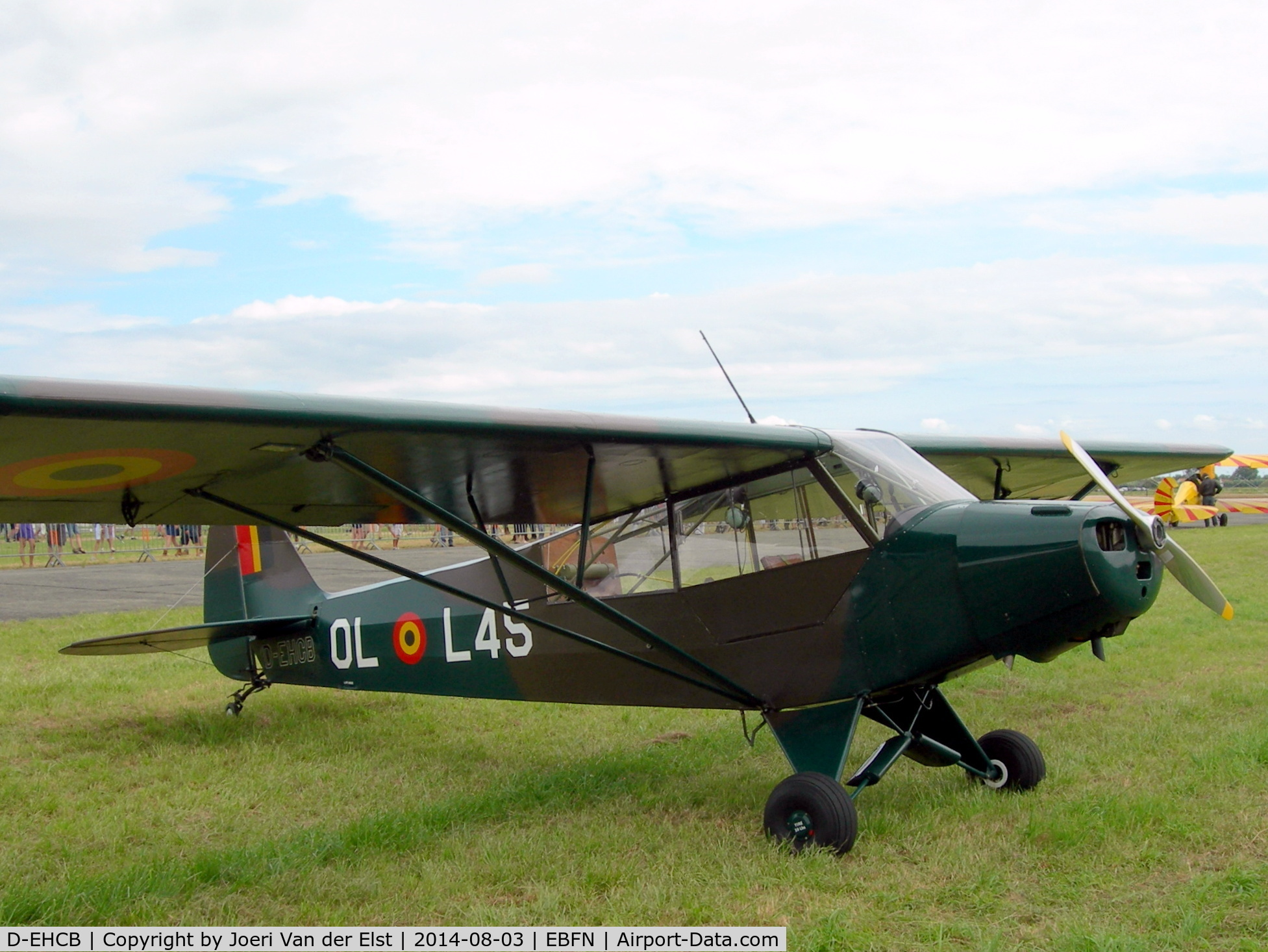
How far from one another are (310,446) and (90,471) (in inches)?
40.8

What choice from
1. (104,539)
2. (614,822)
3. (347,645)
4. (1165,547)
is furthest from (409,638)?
(104,539)

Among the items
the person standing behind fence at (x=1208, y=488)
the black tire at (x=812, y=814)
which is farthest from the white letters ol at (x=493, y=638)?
the person standing behind fence at (x=1208, y=488)

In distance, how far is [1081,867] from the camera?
397cm

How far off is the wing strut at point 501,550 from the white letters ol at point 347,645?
2549mm

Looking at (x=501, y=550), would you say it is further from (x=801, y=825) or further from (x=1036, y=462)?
(x=1036, y=462)

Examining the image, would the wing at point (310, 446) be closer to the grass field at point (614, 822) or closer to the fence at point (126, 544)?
the grass field at point (614, 822)

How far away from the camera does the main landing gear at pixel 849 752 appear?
4.35 meters

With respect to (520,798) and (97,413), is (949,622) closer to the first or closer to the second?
(520,798)

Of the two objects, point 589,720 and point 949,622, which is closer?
point 949,622

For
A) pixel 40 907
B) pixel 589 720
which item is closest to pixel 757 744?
pixel 589 720

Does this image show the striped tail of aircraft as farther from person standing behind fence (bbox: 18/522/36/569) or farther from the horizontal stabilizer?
person standing behind fence (bbox: 18/522/36/569)

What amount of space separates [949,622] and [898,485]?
738 mm

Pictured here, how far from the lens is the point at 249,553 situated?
27.1 feet

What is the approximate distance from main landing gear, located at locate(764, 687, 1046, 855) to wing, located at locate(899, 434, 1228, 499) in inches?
87.6
